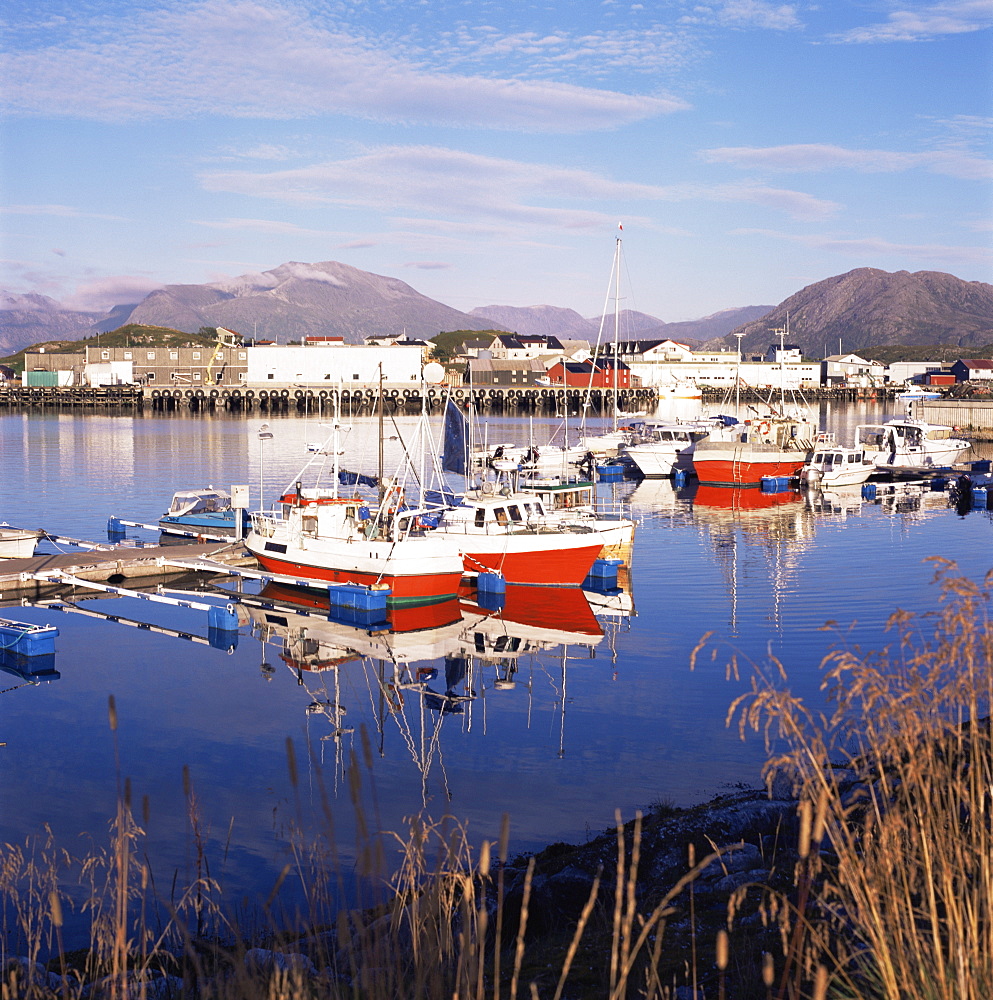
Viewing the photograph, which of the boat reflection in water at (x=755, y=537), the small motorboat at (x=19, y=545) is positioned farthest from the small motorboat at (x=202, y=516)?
the boat reflection in water at (x=755, y=537)

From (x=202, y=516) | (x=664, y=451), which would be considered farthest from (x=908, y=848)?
(x=664, y=451)

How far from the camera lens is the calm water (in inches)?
537

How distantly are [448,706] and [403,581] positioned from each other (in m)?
7.80

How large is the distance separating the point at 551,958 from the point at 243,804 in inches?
306

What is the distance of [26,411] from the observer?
129 m

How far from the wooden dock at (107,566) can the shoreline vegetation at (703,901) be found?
1682 cm

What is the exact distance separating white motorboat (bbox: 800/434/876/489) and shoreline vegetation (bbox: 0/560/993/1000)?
143ft

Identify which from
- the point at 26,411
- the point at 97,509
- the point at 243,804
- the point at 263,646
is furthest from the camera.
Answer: the point at 26,411

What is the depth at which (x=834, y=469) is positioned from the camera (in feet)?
179

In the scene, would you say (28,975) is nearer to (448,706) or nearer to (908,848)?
(908,848)

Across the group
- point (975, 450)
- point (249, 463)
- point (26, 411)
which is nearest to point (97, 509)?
point (249, 463)

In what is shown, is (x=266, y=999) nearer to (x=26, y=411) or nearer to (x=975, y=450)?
(x=975, y=450)

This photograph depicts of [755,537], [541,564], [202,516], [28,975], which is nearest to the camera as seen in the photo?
[28,975]

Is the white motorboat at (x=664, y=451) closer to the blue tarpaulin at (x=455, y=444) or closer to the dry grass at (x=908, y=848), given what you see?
the blue tarpaulin at (x=455, y=444)
